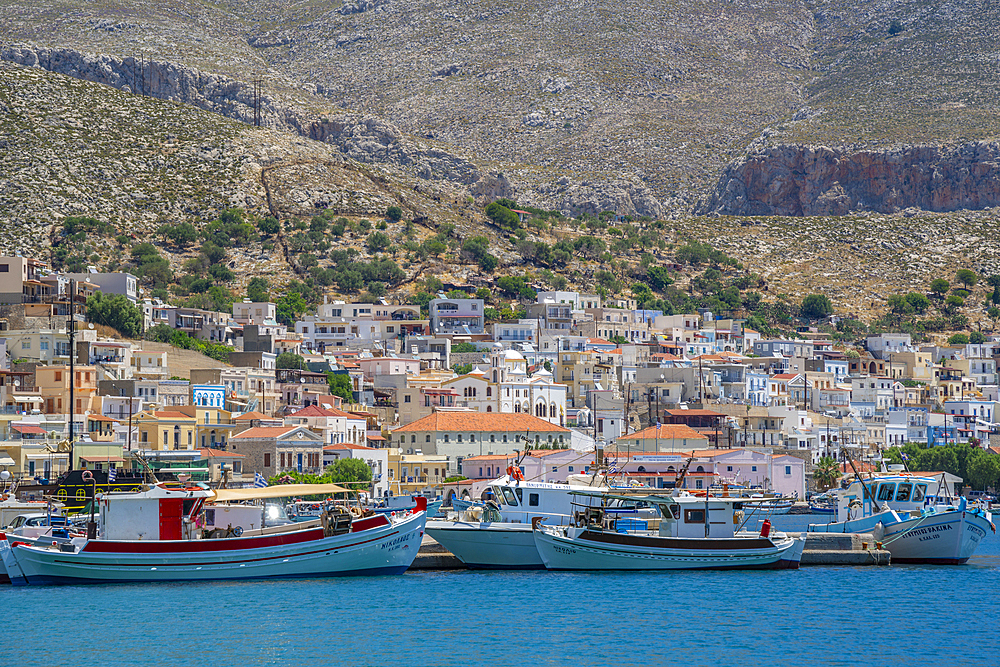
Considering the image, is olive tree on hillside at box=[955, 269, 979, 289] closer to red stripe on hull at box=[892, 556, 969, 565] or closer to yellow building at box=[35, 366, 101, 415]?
yellow building at box=[35, 366, 101, 415]

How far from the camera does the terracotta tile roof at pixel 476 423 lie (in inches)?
4400

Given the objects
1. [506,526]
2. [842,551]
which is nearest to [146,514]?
[506,526]

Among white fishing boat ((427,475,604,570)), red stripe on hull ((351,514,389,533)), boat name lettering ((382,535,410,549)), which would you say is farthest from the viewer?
white fishing boat ((427,475,604,570))

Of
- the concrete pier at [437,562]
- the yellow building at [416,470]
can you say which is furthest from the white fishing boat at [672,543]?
the yellow building at [416,470]

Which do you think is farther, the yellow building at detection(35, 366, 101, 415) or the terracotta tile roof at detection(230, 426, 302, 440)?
the yellow building at detection(35, 366, 101, 415)

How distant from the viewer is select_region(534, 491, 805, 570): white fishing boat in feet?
202

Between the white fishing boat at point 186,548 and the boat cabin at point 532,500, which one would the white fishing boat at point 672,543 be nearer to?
the boat cabin at point 532,500

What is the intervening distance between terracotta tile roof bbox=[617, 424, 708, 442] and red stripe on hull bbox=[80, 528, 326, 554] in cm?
5865

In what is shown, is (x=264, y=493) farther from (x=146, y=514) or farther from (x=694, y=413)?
(x=694, y=413)

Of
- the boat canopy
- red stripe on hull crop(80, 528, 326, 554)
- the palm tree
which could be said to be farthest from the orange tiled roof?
red stripe on hull crop(80, 528, 326, 554)

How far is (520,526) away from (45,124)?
426 ft

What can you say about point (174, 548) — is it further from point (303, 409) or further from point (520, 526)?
point (303, 409)

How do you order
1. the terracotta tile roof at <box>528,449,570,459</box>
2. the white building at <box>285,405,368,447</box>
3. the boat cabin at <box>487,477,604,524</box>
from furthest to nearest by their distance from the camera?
the white building at <box>285,405,368,447</box>, the terracotta tile roof at <box>528,449,570,459</box>, the boat cabin at <box>487,477,604,524</box>

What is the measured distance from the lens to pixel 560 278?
185 metres
